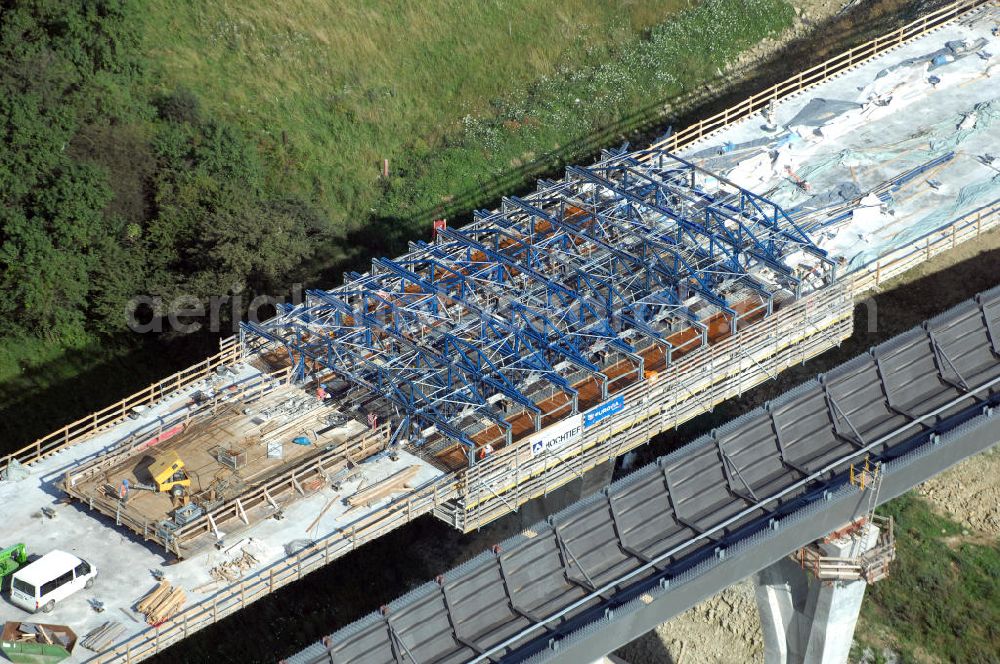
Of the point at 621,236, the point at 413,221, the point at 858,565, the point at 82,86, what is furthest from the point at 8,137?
the point at 858,565

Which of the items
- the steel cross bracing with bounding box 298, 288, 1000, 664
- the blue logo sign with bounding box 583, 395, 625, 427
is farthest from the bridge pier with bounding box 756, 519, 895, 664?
the blue logo sign with bounding box 583, 395, 625, 427

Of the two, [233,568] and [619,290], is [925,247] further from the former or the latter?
[233,568]

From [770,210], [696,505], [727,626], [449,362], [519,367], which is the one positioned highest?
[449,362]

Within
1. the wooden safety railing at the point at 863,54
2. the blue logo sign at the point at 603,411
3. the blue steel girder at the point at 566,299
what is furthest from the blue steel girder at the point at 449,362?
the wooden safety railing at the point at 863,54

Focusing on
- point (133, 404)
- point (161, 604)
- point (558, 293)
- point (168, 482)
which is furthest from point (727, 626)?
point (161, 604)

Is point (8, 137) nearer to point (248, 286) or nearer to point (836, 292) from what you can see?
point (248, 286)

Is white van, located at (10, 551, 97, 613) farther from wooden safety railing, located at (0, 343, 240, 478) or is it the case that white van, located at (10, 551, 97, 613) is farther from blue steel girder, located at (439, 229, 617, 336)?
blue steel girder, located at (439, 229, 617, 336)

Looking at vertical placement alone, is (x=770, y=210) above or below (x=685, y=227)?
below
